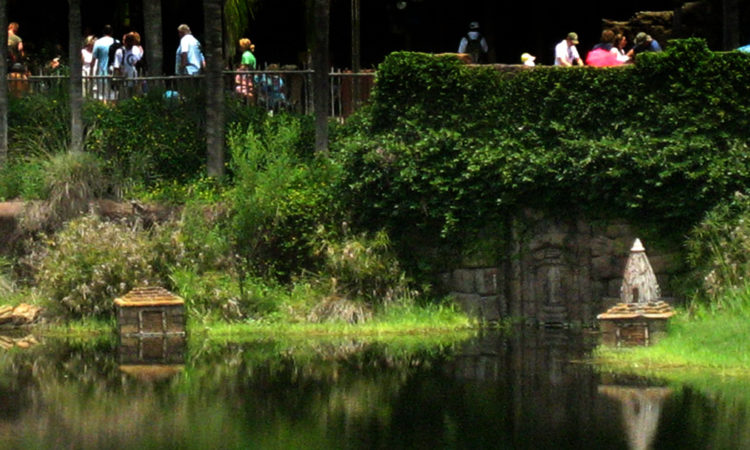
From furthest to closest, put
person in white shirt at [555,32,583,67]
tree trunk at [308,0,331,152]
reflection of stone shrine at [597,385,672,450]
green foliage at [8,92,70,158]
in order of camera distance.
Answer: person in white shirt at [555,32,583,67]
green foliage at [8,92,70,158]
tree trunk at [308,0,331,152]
reflection of stone shrine at [597,385,672,450]

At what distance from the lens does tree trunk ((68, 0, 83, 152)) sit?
26422mm

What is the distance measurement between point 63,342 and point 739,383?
9.00 m

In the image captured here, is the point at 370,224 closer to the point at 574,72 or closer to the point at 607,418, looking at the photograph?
the point at 574,72

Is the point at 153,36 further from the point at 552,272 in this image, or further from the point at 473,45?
the point at 552,272

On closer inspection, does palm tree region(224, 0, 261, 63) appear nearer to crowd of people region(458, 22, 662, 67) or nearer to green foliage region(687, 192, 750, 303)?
crowd of people region(458, 22, 662, 67)

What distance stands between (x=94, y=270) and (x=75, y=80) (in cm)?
411

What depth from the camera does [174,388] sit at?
19109 mm

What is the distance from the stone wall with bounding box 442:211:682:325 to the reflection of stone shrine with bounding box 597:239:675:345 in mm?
2758

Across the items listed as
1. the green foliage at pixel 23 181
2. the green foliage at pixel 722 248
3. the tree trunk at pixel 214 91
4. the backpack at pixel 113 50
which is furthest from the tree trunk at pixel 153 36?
the green foliage at pixel 722 248

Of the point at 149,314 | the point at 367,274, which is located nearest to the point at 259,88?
the point at 367,274

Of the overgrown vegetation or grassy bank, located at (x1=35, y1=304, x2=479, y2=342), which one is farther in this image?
the overgrown vegetation

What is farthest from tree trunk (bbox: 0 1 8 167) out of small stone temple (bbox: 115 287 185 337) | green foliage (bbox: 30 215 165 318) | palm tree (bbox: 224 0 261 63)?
small stone temple (bbox: 115 287 185 337)

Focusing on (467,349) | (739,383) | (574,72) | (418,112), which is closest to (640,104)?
(574,72)

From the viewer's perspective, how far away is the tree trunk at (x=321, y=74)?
26156 millimetres
